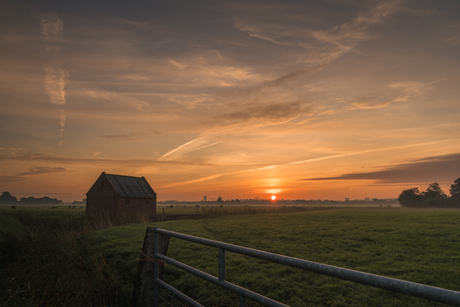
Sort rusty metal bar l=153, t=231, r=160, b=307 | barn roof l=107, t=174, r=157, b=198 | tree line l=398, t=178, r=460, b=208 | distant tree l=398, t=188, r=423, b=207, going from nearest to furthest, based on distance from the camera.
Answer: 1. rusty metal bar l=153, t=231, r=160, b=307
2. barn roof l=107, t=174, r=157, b=198
3. tree line l=398, t=178, r=460, b=208
4. distant tree l=398, t=188, r=423, b=207

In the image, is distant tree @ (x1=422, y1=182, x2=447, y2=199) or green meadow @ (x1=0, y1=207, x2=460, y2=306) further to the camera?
distant tree @ (x1=422, y1=182, x2=447, y2=199)

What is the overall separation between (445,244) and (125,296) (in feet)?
59.2

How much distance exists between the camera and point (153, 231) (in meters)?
5.42

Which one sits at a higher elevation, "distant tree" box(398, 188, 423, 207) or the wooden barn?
the wooden barn

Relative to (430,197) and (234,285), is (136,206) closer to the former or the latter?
(234,285)

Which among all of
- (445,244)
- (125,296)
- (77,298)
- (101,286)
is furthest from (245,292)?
(445,244)

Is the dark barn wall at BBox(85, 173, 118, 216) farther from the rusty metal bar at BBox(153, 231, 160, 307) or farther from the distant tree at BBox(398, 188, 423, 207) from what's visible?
the distant tree at BBox(398, 188, 423, 207)

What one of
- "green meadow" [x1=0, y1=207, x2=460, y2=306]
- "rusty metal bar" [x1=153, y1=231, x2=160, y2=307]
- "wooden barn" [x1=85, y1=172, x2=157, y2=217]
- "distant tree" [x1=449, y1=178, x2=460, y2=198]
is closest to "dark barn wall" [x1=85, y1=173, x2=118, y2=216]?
"wooden barn" [x1=85, y1=172, x2=157, y2=217]

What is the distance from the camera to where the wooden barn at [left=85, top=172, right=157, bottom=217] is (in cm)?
4269

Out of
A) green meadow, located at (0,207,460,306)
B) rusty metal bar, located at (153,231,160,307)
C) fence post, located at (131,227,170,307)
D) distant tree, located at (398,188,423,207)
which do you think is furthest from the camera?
distant tree, located at (398,188,423,207)

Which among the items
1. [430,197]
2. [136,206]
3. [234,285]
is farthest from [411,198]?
[234,285]

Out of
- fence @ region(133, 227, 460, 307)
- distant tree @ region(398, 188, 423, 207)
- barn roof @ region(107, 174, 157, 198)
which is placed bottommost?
distant tree @ region(398, 188, 423, 207)

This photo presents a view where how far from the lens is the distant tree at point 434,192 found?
146m

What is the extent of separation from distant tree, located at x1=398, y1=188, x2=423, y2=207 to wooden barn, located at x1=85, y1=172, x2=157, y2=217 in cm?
14268
